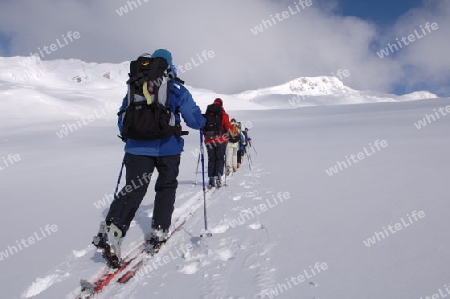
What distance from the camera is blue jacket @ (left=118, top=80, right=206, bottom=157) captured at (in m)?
3.27

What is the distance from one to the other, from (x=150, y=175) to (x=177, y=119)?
2.20 ft

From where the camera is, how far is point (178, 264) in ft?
10.1

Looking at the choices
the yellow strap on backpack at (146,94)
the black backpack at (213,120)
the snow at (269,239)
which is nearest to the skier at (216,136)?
the black backpack at (213,120)

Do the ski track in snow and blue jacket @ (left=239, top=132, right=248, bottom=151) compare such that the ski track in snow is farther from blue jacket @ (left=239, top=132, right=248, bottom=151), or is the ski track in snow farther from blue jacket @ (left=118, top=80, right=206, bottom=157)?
blue jacket @ (left=239, top=132, right=248, bottom=151)

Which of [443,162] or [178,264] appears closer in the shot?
[178,264]

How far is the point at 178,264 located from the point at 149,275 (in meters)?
0.30

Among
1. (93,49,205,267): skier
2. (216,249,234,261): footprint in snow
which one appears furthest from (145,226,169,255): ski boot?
(216,249,234,261): footprint in snow

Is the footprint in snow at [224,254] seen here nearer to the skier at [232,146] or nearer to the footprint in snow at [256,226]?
the footprint in snow at [256,226]

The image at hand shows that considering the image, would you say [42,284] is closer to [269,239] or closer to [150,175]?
[150,175]

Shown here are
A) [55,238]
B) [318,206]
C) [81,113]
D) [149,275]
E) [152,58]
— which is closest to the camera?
[149,275]

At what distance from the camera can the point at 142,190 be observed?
332cm

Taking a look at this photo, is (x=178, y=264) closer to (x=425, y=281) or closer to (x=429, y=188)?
(x=425, y=281)

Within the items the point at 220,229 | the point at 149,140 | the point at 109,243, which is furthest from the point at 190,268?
the point at 149,140

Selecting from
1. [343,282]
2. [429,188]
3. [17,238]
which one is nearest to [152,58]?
[343,282]
